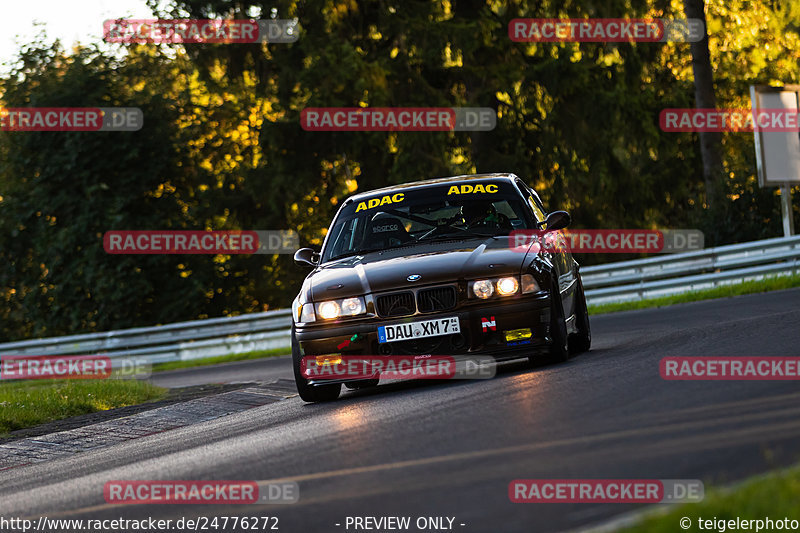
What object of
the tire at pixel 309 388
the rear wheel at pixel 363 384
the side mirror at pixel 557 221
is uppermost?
the side mirror at pixel 557 221

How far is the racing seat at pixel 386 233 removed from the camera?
10923 millimetres

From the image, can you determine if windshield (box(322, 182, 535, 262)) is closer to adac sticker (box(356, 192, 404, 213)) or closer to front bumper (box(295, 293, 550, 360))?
adac sticker (box(356, 192, 404, 213))

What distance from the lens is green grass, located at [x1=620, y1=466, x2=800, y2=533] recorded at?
413 centimetres

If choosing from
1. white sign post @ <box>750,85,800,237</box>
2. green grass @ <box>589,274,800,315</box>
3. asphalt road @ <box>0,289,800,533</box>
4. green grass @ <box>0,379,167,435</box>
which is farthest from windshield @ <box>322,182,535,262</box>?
white sign post @ <box>750,85,800,237</box>

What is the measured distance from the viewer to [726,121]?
3556cm

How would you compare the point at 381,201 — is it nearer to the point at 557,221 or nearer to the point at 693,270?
the point at 557,221

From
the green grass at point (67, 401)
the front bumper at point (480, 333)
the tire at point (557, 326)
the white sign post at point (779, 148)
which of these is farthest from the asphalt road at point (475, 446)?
the white sign post at point (779, 148)

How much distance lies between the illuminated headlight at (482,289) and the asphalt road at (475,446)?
2.18ft

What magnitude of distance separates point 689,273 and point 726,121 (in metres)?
13.1

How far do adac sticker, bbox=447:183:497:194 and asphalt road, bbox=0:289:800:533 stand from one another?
1705 mm

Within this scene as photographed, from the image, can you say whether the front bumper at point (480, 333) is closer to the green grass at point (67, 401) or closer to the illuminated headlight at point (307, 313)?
the illuminated headlight at point (307, 313)

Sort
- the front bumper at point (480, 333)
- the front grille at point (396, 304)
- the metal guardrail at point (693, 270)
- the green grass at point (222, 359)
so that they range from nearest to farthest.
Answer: the front bumper at point (480, 333) < the front grille at point (396, 304) < the metal guardrail at point (693, 270) < the green grass at point (222, 359)

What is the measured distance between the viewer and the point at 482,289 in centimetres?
952

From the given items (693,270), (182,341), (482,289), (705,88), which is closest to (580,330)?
(482,289)
